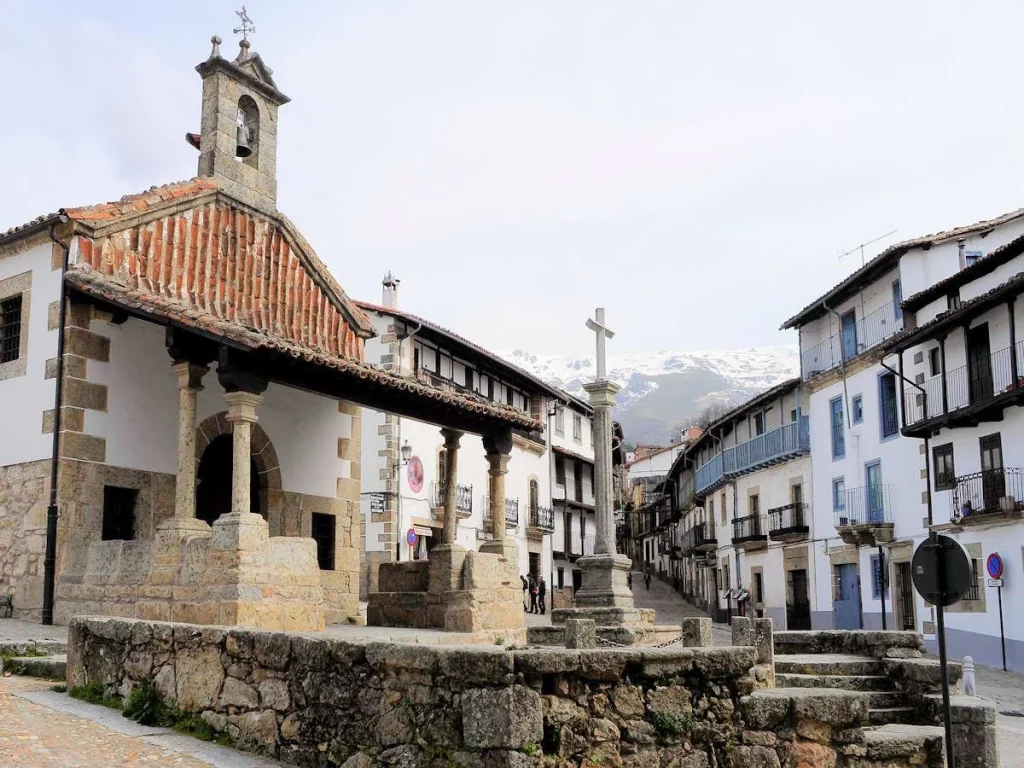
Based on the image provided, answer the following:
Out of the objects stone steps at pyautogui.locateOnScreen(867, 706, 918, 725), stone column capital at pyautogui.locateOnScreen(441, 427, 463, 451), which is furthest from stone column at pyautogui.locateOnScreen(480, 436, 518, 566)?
stone steps at pyautogui.locateOnScreen(867, 706, 918, 725)

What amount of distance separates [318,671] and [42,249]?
918 cm

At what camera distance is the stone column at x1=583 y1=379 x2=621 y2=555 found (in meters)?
14.5

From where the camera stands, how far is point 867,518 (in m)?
27.2

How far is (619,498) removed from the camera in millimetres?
62625

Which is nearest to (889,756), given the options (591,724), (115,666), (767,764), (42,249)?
(767,764)

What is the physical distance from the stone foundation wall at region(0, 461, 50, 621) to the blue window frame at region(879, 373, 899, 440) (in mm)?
20944

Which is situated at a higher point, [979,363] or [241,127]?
[241,127]

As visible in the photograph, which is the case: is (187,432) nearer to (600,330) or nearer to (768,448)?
(600,330)

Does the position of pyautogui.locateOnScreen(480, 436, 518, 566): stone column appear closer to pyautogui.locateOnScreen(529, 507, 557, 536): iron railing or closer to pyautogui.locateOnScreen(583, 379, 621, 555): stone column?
pyautogui.locateOnScreen(583, 379, 621, 555): stone column

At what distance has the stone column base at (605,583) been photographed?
13672 millimetres

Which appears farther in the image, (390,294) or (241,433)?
(390,294)

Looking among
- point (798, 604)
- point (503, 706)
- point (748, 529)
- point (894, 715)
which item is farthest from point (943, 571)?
point (748, 529)

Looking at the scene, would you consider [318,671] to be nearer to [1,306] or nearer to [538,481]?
[1,306]

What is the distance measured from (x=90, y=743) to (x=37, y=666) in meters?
3.08
